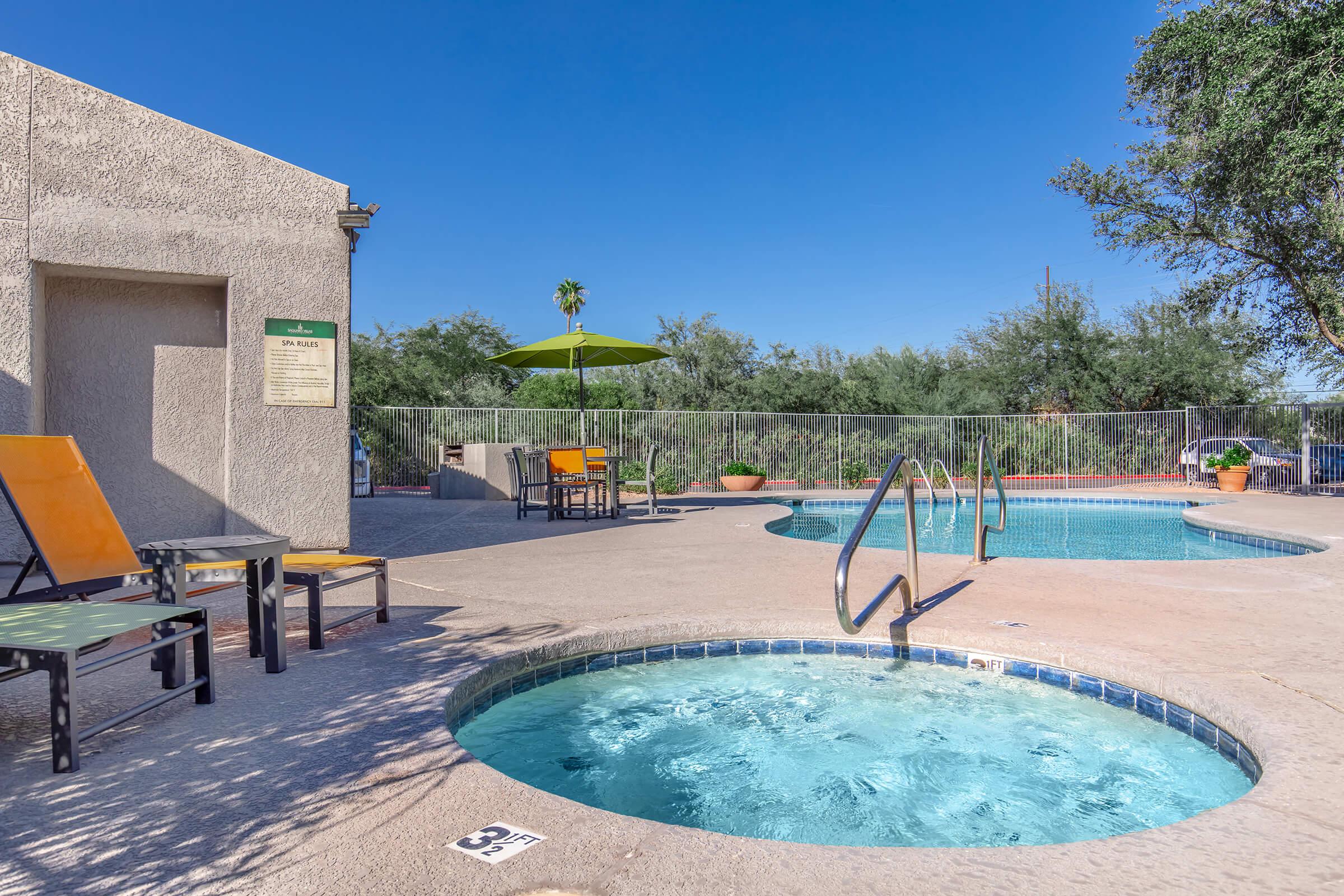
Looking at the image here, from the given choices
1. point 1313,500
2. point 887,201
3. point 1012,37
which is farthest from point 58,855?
point 887,201

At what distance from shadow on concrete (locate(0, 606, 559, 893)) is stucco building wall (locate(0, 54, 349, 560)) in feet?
10.9

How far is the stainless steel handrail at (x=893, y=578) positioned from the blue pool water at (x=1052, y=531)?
7.86 ft

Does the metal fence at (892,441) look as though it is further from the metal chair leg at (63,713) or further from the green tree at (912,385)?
the metal chair leg at (63,713)

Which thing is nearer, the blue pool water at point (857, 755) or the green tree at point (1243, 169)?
the blue pool water at point (857, 755)

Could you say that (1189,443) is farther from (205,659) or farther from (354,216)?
(205,659)

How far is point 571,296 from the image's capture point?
144 feet

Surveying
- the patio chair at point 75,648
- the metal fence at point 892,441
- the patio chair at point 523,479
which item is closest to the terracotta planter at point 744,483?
the metal fence at point 892,441

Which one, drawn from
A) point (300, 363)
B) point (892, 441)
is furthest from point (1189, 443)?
point (300, 363)

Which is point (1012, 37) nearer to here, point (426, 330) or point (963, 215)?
point (963, 215)

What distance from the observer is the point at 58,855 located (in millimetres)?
1638

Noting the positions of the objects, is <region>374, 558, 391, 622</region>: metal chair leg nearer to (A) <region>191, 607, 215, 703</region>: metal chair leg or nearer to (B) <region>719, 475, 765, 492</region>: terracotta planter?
(A) <region>191, 607, 215, 703</region>: metal chair leg

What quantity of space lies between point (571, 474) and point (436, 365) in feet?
81.5

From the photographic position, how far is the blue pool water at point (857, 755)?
2373 millimetres

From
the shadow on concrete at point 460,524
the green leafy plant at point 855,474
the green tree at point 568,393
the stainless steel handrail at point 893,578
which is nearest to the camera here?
the stainless steel handrail at point 893,578
